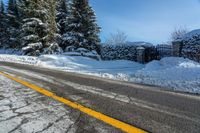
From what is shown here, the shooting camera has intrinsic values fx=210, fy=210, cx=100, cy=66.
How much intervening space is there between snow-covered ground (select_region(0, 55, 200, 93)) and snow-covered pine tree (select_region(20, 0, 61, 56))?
591 centimetres

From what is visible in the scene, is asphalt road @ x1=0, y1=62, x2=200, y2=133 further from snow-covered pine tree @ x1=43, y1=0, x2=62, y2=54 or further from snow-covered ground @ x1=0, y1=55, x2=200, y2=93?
snow-covered pine tree @ x1=43, y1=0, x2=62, y2=54

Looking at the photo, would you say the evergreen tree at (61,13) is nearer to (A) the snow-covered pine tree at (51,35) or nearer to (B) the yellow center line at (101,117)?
(A) the snow-covered pine tree at (51,35)

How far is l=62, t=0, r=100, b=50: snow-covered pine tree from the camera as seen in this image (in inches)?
875

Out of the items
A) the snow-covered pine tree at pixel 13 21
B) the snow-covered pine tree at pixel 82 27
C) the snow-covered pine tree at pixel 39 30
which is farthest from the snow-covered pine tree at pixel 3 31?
the snow-covered pine tree at pixel 82 27

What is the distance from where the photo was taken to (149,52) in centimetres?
1664

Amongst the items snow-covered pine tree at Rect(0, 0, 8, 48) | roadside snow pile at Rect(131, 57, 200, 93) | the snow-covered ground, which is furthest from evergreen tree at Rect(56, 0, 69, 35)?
snow-covered pine tree at Rect(0, 0, 8, 48)

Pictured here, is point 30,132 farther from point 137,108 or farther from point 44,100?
point 137,108

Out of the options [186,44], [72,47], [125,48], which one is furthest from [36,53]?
[186,44]

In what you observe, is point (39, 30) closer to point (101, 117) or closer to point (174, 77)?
point (174, 77)

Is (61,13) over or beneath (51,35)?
over

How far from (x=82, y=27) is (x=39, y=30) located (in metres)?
4.79

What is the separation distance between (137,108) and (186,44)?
1173 cm

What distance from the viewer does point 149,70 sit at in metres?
11.0

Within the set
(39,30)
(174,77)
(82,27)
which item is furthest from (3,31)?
(174,77)
